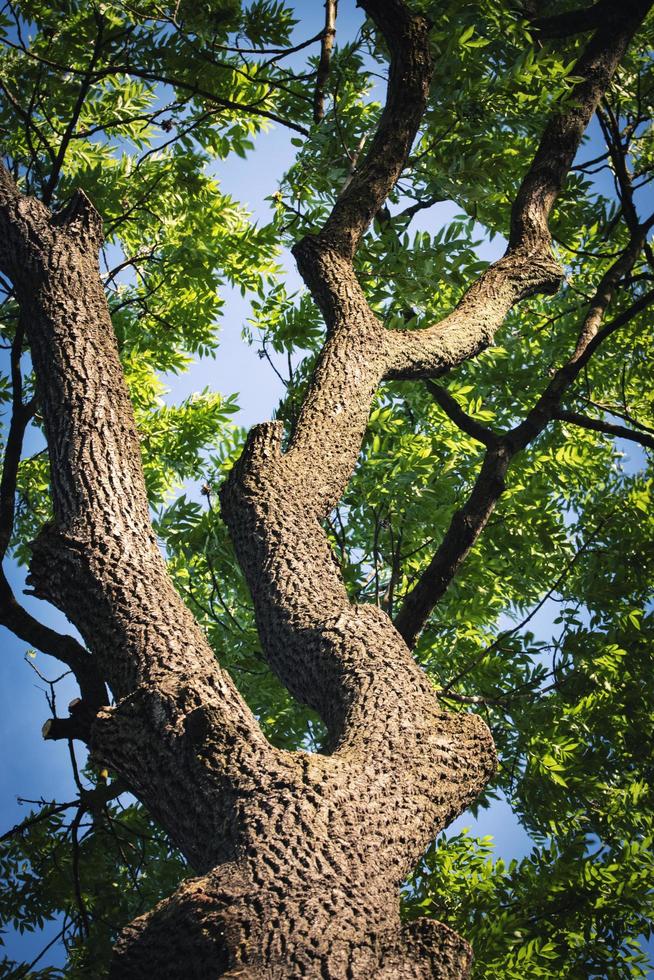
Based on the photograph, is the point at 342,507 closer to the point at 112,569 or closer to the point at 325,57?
the point at 325,57

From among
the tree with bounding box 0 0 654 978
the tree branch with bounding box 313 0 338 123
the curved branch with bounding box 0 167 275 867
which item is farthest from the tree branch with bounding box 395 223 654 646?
the tree branch with bounding box 313 0 338 123

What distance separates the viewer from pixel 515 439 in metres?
4.82

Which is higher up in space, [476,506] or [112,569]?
[476,506]

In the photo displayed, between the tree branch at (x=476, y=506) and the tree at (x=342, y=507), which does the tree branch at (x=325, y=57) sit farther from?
the tree branch at (x=476, y=506)

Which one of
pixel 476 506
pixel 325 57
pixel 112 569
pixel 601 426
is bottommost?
pixel 112 569

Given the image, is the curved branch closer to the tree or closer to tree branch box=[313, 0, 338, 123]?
the tree

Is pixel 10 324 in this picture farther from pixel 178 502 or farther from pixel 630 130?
pixel 630 130

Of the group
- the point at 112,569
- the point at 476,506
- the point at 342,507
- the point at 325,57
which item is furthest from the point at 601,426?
the point at 112,569

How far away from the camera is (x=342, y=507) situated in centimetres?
632

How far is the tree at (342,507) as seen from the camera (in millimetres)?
2295

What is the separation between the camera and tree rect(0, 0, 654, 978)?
2.29 m

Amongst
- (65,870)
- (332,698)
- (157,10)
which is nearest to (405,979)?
(332,698)

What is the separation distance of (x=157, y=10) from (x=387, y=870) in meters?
5.16

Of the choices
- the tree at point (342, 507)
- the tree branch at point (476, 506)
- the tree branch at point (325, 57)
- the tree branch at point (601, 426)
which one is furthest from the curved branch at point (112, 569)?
the tree branch at point (601, 426)
